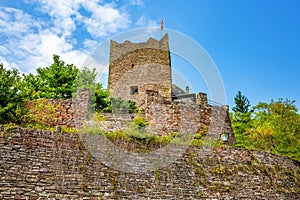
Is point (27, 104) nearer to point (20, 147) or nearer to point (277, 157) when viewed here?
point (20, 147)

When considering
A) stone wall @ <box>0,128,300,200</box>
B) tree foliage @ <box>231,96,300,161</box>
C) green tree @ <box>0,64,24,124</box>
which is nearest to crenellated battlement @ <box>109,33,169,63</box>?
tree foliage @ <box>231,96,300,161</box>

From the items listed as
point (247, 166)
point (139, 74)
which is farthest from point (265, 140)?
point (139, 74)

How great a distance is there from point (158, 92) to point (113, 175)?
29.1ft

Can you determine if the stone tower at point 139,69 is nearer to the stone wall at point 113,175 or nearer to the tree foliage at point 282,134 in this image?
the tree foliage at point 282,134

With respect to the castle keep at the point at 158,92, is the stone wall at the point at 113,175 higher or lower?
lower

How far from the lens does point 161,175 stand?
897 cm

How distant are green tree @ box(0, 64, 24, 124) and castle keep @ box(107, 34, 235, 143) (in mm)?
5149

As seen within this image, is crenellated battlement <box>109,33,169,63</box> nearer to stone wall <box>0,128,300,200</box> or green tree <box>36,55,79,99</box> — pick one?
green tree <box>36,55,79,99</box>

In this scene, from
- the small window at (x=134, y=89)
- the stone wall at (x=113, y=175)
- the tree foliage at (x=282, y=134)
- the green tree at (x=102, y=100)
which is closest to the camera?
the stone wall at (x=113, y=175)

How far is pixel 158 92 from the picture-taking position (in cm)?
A: 1673

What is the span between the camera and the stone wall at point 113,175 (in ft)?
24.0

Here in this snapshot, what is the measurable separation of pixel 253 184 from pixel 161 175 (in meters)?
3.40

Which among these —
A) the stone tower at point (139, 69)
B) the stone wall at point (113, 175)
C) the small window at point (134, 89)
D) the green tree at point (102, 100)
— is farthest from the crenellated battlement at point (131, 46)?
the stone wall at point (113, 175)

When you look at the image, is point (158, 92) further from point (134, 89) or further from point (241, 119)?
point (241, 119)
